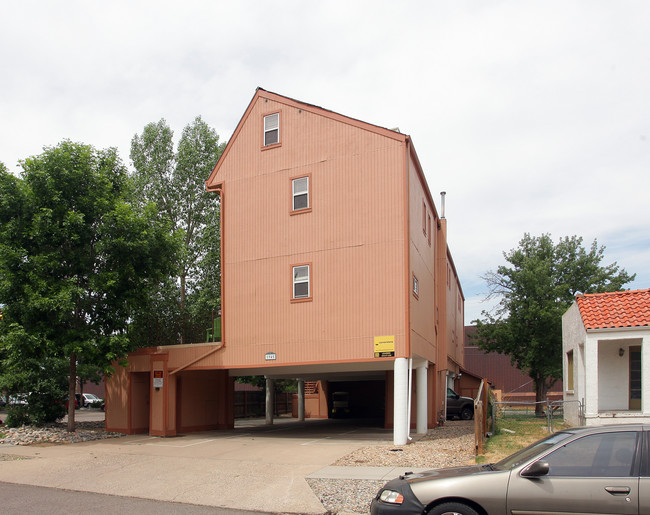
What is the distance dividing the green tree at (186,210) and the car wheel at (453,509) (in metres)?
24.8

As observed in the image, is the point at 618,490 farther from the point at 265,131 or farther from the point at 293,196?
the point at 265,131

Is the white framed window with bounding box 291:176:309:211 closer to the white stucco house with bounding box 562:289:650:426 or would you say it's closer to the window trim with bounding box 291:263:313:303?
the window trim with bounding box 291:263:313:303

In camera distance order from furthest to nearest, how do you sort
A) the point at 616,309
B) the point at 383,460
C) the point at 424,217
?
1. the point at 424,217
2. the point at 616,309
3. the point at 383,460

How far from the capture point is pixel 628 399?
16.9 meters

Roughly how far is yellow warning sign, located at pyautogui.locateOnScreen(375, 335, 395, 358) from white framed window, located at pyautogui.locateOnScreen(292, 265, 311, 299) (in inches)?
109

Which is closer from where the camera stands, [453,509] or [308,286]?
[453,509]

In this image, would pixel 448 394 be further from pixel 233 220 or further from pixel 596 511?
pixel 596 511

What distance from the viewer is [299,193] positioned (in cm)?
2002

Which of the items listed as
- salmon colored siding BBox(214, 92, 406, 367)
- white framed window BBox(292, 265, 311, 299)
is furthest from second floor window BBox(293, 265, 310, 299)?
salmon colored siding BBox(214, 92, 406, 367)

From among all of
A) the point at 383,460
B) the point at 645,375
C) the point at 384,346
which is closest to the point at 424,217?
the point at 384,346

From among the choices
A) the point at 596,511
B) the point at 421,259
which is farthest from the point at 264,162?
the point at 596,511

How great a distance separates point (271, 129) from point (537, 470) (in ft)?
53.8

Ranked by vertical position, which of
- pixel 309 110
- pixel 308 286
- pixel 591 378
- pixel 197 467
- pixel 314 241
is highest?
pixel 309 110

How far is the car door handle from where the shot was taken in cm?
615
